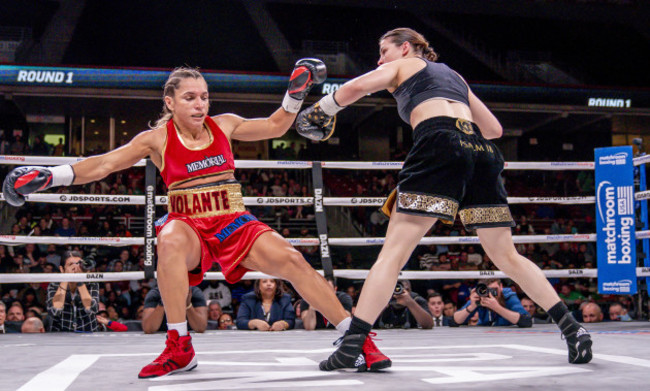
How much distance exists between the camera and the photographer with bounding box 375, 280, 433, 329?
12.3 ft

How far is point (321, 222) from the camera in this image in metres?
4.04

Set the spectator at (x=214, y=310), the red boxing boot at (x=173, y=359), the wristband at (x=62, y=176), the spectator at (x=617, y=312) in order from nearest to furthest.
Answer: the red boxing boot at (x=173, y=359) → the wristband at (x=62, y=176) → the spectator at (x=617, y=312) → the spectator at (x=214, y=310)

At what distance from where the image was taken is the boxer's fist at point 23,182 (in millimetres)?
1942

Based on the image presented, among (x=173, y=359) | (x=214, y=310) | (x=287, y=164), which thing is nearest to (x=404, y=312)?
(x=287, y=164)

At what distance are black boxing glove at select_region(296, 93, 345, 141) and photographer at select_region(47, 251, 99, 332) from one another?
231cm

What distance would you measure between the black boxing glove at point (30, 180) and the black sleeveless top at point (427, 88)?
3.61ft

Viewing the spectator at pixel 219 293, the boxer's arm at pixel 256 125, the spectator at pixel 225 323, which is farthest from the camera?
the spectator at pixel 219 293

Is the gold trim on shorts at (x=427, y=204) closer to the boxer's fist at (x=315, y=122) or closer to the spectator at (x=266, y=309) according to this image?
the boxer's fist at (x=315, y=122)

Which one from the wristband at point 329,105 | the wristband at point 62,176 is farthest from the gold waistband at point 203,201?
the wristband at point 329,105

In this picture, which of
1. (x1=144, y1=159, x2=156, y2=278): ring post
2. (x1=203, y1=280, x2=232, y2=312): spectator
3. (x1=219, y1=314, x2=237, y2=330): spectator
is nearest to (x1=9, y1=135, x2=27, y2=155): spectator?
(x1=203, y1=280, x2=232, y2=312): spectator

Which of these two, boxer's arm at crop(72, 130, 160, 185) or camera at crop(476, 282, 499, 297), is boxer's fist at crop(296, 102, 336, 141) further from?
camera at crop(476, 282, 499, 297)

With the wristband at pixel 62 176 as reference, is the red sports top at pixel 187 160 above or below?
above

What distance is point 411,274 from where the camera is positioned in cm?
394

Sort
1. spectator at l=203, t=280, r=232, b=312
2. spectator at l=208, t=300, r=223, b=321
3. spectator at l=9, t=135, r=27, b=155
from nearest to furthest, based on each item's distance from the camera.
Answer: spectator at l=208, t=300, r=223, b=321
spectator at l=203, t=280, r=232, b=312
spectator at l=9, t=135, r=27, b=155
